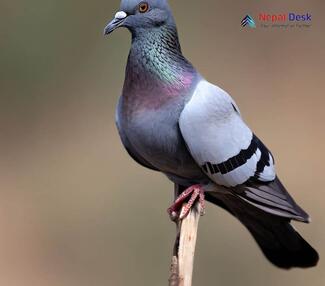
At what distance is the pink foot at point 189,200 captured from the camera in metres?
2.52

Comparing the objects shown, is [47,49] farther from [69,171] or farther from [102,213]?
[102,213]

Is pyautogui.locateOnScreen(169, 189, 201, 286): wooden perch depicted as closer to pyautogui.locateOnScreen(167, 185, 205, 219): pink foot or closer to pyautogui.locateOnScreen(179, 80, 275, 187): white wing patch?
pyautogui.locateOnScreen(167, 185, 205, 219): pink foot

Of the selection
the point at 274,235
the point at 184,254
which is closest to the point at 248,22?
the point at 274,235

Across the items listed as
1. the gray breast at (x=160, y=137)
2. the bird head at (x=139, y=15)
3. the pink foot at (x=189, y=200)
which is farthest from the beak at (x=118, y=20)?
the pink foot at (x=189, y=200)

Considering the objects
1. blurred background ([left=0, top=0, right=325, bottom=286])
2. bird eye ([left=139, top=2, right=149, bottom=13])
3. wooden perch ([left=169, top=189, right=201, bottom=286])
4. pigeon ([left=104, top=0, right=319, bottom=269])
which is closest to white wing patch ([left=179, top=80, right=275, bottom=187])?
pigeon ([left=104, top=0, right=319, bottom=269])

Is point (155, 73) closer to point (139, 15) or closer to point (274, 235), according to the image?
point (139, 15)

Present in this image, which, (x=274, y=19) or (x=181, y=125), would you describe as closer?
(x=181, y=125)

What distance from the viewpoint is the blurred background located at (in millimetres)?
4219

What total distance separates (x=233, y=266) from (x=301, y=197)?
0.59m

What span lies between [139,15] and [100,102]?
79.0 inches

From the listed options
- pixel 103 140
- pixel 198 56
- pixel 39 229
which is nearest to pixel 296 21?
pixel 198 56

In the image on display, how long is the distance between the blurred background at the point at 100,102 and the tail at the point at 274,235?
3.93 feet

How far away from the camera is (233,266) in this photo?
156 inches

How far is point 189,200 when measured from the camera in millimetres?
2541
